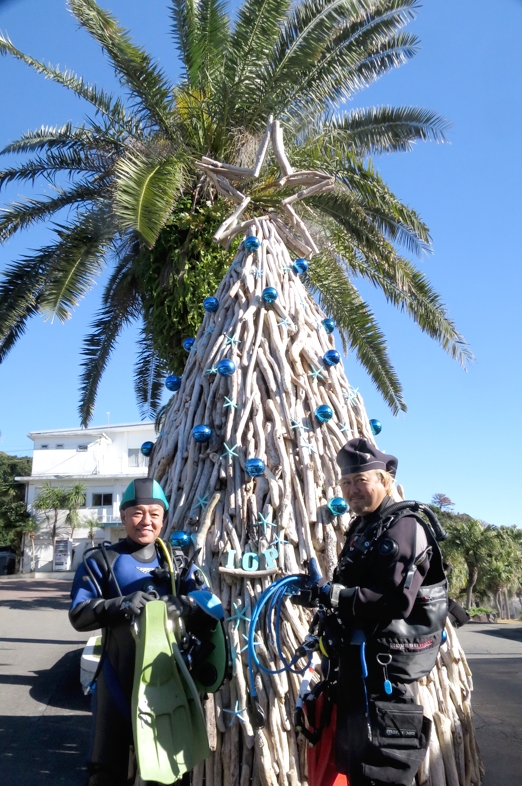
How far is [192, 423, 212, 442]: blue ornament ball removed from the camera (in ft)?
14.2

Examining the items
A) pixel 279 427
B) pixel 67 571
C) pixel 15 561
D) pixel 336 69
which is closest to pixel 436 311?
pixel 336 69

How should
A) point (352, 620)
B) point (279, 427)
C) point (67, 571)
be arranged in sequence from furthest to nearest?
point (67, 571) → point (279, 427) → point (352, 620)

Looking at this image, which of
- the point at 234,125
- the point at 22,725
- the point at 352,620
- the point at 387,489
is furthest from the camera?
the point at 234,125

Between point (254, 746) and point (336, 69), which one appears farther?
point (336, 69)

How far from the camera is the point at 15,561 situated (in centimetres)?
3872

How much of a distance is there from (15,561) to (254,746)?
3897 centimetres

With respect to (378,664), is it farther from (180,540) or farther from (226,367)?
(226,367)

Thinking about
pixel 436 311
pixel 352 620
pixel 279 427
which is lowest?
pixel 352 620

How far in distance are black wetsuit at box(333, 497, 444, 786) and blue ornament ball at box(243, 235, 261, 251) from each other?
3.05m

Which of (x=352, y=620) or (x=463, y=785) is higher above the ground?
(x=352, y=620)

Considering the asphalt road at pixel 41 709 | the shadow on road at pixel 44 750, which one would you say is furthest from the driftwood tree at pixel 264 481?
the asphalt road at pixel 41 709

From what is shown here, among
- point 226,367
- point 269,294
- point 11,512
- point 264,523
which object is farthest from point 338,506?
point 11,512

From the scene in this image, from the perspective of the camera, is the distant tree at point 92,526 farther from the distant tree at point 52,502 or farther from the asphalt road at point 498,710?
the asphalt road at point 498,710

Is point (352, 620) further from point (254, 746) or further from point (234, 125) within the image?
point (234, 125)
